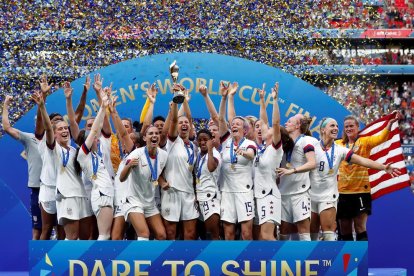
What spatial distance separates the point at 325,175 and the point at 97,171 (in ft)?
7.38

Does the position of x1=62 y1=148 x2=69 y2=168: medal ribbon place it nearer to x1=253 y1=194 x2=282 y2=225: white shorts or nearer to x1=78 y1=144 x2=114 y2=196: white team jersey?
x1=78 y1=144 x2=114 y2=196: white team jersey

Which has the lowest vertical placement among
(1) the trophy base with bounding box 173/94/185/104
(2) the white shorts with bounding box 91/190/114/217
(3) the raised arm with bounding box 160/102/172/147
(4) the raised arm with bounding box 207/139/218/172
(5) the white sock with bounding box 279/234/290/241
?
(5) the white sock with bounding box 279/234/290/241

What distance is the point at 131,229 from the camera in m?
10.2

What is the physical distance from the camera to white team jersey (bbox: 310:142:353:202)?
10.0m

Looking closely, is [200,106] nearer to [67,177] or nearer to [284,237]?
[284,237]

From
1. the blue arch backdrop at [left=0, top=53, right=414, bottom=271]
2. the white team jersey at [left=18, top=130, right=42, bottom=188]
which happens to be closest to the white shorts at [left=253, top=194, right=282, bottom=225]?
the white team jersey at [left=18, top=130, right=42, bottom=188]

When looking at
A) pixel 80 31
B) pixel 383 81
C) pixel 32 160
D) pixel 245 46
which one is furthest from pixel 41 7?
pixel 383 81

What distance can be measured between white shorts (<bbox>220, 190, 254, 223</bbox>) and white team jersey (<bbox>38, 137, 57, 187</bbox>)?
1.68 m

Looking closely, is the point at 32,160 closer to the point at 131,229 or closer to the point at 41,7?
the point at 131,229

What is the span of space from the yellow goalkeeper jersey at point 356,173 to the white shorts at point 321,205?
1.92ft

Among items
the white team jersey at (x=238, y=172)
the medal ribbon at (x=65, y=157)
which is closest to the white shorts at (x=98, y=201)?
the medal ribbon at (x=65, y=157)

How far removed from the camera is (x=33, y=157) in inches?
409

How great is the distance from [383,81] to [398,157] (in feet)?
66.4

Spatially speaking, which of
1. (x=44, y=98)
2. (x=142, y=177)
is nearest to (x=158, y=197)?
(x=142, y=177)
